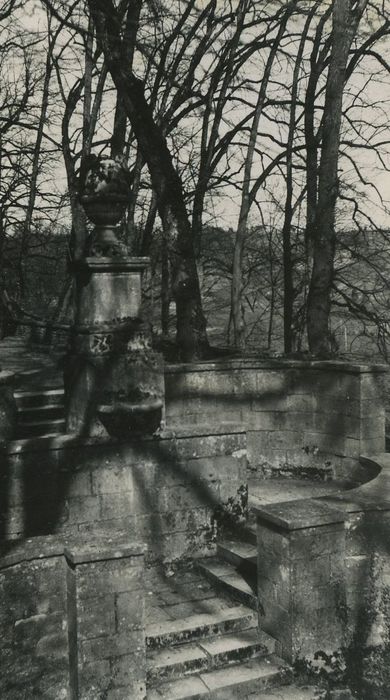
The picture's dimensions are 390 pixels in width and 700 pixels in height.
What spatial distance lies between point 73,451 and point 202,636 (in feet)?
6.50

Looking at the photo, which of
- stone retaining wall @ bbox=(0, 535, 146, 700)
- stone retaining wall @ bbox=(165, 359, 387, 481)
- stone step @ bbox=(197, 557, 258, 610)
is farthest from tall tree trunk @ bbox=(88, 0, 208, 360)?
stone retaining wall @ bbox=(0, 535, 146, 700)

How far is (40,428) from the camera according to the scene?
7.42 metres

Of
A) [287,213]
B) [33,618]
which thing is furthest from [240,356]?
[287,213]

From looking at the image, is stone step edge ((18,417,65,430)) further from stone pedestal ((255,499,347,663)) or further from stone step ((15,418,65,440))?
stone pedestal ((255,499,347,663))

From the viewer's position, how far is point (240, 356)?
388 inches

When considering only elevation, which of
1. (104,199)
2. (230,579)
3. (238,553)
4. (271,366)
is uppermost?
(104,199)

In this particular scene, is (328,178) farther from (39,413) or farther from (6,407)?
(6,407)


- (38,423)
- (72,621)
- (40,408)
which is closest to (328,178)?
(40,408)

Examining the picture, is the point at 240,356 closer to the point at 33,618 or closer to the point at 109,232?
the point at 109,232

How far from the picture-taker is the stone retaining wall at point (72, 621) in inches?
190

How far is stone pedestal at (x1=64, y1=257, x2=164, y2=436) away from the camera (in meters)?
6.83

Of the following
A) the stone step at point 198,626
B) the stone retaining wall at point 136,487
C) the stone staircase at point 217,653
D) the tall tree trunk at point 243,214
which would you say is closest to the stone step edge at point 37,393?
the stone retaining wall at point 136,487

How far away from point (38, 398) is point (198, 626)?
11.3 feet

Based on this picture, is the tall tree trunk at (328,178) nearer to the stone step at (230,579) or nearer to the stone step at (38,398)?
the stone step at (38,398)
